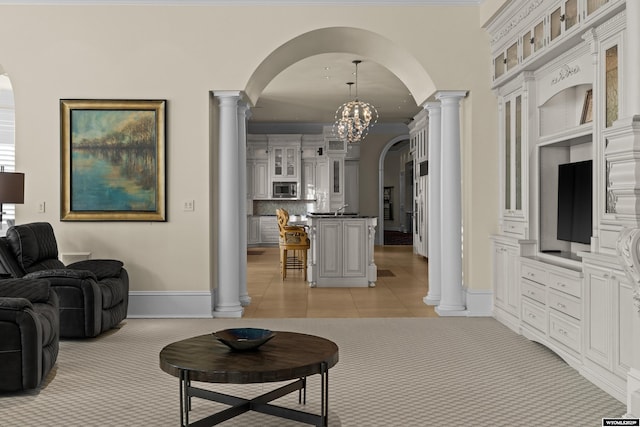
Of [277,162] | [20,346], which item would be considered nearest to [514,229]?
[20,346]

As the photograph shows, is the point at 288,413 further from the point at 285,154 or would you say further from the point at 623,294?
the point at 285,154

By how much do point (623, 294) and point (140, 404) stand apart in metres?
2.92

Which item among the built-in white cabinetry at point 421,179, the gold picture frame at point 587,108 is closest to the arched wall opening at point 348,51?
the gold picture frame at point 587,108

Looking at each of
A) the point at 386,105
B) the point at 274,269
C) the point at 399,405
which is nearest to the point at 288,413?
the point at 399,405

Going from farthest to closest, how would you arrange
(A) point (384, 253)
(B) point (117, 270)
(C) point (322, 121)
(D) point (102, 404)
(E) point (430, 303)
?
(C) point (322, 121) < (A) point (384, 253) < (E) point (430, 303) < (B) point (117, 270) < (D) point (102, 404)

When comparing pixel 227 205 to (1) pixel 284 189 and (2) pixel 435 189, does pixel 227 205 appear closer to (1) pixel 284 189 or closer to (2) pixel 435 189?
(2) pixel 435 189

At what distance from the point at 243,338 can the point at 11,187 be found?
11.9 feet

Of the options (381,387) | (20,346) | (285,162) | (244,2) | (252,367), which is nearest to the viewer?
(252,367)

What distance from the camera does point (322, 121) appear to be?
15.4 m

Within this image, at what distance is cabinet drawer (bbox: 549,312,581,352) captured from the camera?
4.31 m

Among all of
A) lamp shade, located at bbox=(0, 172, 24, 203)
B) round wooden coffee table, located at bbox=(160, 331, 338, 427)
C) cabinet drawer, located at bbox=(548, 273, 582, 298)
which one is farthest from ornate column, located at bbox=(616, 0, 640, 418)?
lamp shade, located at bbox=(0, 172, 24, 203)

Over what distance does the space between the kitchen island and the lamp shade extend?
4.02 m

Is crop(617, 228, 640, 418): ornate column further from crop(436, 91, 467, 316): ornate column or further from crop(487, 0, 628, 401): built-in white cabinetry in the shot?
crop(436, 91, 467, 316): ornate column

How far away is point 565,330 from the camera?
4.48 m
